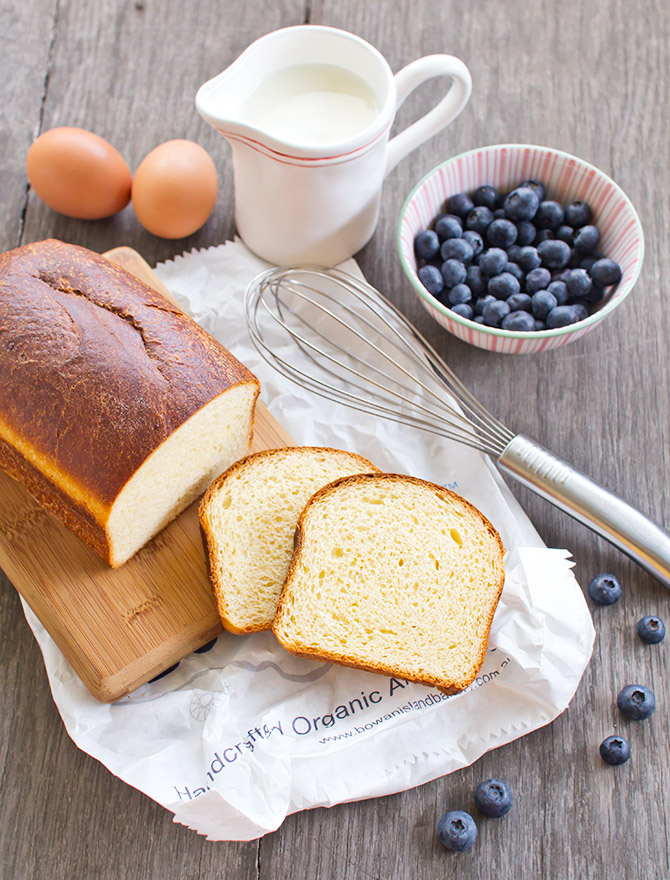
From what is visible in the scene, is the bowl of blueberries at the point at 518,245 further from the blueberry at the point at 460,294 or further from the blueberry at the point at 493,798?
the blueberry at the point at 493,798

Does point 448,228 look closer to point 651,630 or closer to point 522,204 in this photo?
point 522,204

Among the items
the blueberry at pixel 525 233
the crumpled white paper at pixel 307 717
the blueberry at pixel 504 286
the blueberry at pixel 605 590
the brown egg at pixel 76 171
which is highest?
the brown egg at pixel 76 171

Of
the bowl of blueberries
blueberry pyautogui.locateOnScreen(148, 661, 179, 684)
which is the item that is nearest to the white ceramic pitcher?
the bowl of blueberries

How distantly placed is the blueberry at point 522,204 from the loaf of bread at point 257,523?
1.93ft

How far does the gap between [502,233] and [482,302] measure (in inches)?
5.8

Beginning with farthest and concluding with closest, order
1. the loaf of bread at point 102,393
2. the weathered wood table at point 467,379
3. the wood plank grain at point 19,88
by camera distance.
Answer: the wood plank grain at point 19,88, the weathered wood table at point 467,379, the loaf of bread at point 102,393

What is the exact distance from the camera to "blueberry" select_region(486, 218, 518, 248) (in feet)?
5.00

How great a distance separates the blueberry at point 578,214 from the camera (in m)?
1.56

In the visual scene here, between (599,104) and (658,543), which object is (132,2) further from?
(658,543)

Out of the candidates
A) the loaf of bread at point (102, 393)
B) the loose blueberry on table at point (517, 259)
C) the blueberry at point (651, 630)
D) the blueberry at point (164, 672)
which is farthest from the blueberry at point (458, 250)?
the blueberry at point (164, 672)

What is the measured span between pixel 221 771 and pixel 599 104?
1.62 m

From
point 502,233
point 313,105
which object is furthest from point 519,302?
point 313,105

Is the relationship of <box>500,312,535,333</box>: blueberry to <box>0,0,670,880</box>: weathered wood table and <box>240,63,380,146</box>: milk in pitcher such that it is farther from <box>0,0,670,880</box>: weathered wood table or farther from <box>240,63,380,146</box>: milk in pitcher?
<box>240,63,380,146</box>: milk in pitcher

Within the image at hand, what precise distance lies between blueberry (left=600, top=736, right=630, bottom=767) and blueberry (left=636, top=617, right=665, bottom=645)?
186mm
